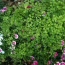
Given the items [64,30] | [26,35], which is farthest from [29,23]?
[64,30]

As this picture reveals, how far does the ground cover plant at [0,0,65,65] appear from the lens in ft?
13.7

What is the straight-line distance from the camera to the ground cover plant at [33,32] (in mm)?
4188

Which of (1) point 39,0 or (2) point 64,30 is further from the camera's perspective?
(1) point 39,0

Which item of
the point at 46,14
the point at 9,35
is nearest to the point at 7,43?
the point at 9,35

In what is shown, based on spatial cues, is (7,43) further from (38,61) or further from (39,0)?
(39,0)

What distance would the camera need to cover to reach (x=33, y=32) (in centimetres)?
421

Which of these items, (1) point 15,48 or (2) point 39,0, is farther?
(2) point 39,0

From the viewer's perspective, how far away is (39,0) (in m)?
4.72

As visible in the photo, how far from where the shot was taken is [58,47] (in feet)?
13.8

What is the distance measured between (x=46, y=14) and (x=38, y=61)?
2.22ft

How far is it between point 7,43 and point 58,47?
2.33 feet

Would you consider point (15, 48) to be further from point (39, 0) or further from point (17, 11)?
point (39, 0)

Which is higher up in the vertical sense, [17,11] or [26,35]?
[17,11]

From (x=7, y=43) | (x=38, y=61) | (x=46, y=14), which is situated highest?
(x=46, y=14)
